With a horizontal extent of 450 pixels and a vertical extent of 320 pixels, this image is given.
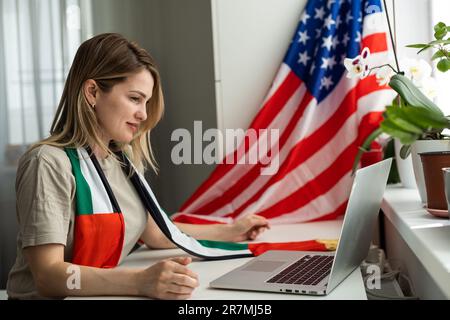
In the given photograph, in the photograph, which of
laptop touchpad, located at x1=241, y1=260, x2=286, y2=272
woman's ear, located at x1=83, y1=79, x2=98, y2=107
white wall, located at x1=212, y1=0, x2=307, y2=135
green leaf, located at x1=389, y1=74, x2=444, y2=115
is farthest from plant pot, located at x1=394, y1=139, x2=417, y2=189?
woman's ear, located at x1=83, y1=79, x2=98, y2=107

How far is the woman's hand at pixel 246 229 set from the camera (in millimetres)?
1542

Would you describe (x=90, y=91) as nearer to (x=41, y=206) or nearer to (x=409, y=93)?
(x=41, y=206)

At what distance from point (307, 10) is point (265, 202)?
2.18ft

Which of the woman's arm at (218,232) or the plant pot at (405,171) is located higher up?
the plant pot at (405,171)

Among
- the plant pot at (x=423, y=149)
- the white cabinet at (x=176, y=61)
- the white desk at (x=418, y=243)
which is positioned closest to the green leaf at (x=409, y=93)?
the plant pot at (x=423, y=149)

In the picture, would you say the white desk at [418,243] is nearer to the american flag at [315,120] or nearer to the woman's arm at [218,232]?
the american flag at [315,120]

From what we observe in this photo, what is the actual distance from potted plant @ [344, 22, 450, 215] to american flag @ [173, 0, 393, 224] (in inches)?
11.1

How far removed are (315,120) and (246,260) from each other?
75cm

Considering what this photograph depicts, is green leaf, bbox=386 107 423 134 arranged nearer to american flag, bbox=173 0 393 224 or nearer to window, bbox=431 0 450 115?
window, bbox=431 0 450 115

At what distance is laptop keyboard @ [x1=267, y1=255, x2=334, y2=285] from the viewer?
104cm

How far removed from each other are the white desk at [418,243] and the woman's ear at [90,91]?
759 millimetres

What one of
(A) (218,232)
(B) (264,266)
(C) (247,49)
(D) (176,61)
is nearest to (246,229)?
(A) (218,232)

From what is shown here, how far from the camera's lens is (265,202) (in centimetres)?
189
